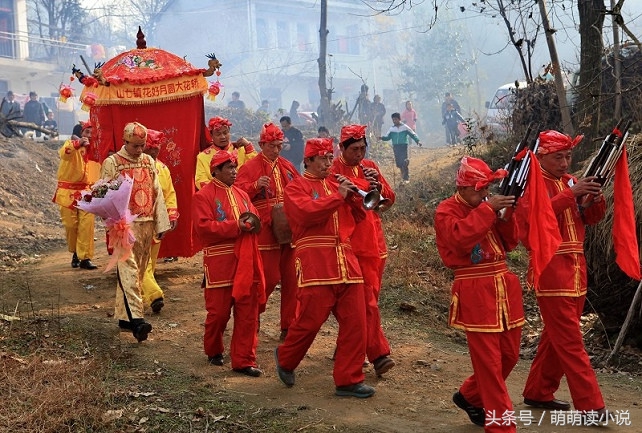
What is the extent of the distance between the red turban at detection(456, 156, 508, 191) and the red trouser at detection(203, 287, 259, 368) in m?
2.28

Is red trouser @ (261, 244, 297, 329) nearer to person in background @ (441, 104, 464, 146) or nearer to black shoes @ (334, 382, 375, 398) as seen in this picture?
black shoes @ (334, 382, 375, 398)

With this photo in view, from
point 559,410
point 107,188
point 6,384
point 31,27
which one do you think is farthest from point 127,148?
point 31,27

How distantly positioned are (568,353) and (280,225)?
8.98 feet

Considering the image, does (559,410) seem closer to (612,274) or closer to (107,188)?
(612,274)

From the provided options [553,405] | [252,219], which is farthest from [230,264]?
[553,405]

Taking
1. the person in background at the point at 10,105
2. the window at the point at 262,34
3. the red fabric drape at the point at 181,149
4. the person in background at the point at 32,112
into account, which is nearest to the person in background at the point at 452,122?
the person in background at the point at 32,112

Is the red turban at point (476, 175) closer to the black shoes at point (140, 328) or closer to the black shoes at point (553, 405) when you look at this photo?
the black shoes at point (553, 405)

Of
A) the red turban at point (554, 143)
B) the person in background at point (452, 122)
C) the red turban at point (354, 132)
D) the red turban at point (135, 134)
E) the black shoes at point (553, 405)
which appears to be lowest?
the black shoes at point (553, 405)

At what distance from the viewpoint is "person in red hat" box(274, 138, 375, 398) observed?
6.41 metres

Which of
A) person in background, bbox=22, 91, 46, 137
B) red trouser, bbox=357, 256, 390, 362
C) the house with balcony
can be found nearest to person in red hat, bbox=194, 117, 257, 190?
red trouser, bbox=357, 256, 390, 362

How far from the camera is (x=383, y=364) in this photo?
7016 mm

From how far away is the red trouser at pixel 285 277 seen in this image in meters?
7.90

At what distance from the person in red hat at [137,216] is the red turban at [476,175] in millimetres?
3388

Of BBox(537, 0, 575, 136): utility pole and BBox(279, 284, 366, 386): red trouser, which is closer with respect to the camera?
BBox(279, 284, 366, 386): red trouser
